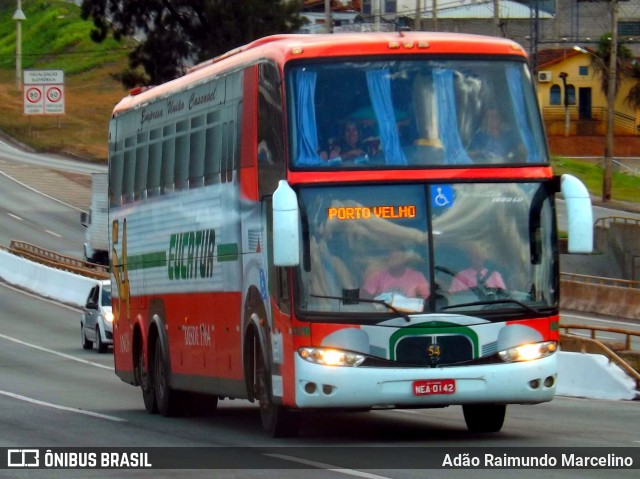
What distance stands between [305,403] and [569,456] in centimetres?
232

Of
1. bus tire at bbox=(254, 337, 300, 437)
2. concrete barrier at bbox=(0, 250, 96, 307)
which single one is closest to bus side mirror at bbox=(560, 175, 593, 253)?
bus tire at bbox=(254, 337, 300, 437)

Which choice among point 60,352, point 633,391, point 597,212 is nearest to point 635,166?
point 597,212

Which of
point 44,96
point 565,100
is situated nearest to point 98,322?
point 44,96

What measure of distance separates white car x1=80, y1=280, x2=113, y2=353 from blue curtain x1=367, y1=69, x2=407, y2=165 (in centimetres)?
2085

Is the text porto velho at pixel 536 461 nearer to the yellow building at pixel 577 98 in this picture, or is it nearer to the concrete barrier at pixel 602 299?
the concrete barrier at pixel 602 299

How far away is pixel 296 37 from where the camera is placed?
1465 centimetres

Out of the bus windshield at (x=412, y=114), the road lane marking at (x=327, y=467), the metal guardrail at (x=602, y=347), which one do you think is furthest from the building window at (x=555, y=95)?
the road lane marking at (x=327, y=467)

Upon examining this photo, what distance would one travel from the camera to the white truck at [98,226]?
184ft

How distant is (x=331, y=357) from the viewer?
13.5 meters

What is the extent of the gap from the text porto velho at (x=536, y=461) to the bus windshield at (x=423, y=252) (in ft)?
4.51

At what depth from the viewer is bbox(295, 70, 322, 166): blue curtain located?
1365 cm

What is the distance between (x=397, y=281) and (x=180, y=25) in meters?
52.7

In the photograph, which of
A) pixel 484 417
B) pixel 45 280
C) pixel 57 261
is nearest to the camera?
Answer: pixel 484 417

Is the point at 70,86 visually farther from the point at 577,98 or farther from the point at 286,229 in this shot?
the point at 286,229
